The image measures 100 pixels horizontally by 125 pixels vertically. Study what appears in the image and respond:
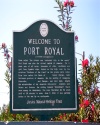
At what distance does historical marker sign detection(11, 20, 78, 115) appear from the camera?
7.24 metres

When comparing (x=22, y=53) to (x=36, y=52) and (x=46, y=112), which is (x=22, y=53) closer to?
(x=36, y=52)

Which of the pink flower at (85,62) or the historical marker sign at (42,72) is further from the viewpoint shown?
the pink flower at (85,62)

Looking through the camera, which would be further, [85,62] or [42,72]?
[85,62]

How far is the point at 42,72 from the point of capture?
7316mm

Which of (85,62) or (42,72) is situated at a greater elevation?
(85,62)

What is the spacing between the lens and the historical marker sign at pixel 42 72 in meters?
7.24

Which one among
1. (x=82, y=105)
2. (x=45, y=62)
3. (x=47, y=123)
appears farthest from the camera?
(x=82, y=105)

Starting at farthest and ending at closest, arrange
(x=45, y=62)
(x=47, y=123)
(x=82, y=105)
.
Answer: (x=82, y=105), (x=45, y=62), (x=47, y=123)

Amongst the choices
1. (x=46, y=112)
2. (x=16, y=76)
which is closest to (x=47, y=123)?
(x=46, y=112)

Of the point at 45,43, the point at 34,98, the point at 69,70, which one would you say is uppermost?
the point at 45,43

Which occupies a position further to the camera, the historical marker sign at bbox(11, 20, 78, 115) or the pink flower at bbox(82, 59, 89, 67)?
the pink flower at bbox(82, 59, 89, 67)

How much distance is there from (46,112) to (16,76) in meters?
0.93

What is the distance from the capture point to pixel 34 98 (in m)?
7.24

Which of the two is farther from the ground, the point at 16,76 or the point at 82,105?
the point at 16,76
